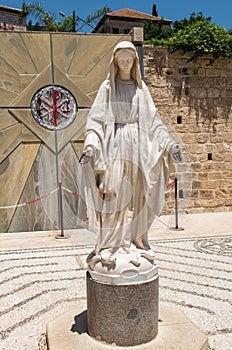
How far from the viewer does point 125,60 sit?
2.84 meters

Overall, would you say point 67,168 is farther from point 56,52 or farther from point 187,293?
point 187,293

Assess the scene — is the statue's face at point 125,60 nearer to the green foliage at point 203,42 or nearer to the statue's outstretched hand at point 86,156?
the statue's outstretched hand at point 86,156

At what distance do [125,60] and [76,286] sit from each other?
2.52 meters

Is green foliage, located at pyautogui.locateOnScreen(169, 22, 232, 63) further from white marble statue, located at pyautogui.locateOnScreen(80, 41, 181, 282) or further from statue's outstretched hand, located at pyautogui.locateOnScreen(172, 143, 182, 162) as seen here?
statue's outstretched hand, located at pyautogui.locateOnScreen(172, 143, 182, 162)

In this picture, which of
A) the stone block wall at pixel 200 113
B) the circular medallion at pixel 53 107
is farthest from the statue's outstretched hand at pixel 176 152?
the stone block wall at pixel 200 113

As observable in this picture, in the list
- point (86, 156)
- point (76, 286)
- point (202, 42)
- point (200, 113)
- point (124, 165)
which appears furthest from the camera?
point (200, 113)

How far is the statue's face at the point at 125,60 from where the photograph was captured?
281cm

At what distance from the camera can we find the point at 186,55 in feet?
28.2

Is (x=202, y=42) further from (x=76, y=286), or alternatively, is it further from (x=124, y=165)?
(x=124, y=165)

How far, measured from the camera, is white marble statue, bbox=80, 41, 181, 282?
279 cm

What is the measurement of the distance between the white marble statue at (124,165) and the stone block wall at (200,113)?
224 inches

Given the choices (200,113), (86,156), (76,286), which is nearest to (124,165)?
(86,156)

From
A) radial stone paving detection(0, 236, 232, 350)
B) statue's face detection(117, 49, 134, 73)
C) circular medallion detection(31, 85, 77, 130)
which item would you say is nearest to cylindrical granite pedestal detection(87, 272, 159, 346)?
radial stone paving detection(0, 236, 232, 350)

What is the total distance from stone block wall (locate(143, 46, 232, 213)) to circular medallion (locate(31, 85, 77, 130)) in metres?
1.94
